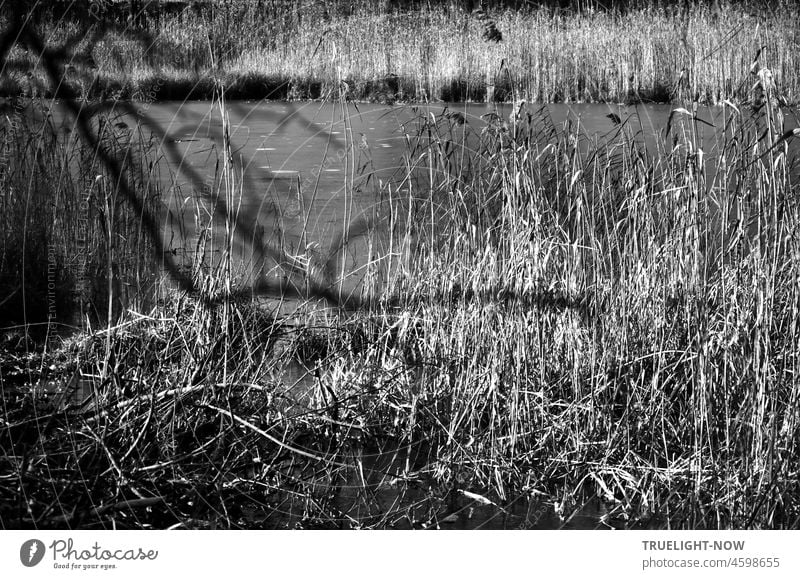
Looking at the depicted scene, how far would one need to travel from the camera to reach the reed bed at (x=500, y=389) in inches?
49.5

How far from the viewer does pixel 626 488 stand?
135 centimetres

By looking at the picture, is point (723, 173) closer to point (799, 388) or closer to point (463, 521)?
point (799, 388)

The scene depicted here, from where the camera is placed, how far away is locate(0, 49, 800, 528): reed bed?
126 centimetres

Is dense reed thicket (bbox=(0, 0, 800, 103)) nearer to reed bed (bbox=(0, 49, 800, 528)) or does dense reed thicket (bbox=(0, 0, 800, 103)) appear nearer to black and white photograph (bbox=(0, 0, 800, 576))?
black and white photograph (bbox=(0, 0, 800, 576))

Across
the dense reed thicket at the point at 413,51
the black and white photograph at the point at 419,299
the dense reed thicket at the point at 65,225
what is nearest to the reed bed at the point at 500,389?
the black and white photograph at the point at 419,299

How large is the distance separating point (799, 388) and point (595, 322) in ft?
1.10

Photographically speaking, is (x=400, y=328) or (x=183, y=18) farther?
(x=183, y=18)

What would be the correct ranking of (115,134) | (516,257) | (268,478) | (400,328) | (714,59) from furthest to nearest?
(115,134)
(714,59)
(400,328)
(516,257)
(268,478)

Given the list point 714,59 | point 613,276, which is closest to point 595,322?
point 613,276

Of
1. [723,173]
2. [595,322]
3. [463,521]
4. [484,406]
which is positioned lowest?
[463,521]
